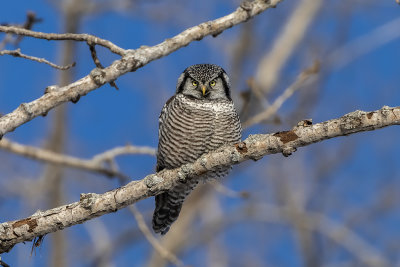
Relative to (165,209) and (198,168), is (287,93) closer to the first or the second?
(198,168)

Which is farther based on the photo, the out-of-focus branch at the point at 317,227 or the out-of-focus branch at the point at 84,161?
the out-of-focus branch at the point at 317,227

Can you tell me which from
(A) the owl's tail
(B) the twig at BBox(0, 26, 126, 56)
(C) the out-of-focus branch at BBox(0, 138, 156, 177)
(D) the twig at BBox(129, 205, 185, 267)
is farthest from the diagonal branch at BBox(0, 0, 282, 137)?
(A) the owl's tail

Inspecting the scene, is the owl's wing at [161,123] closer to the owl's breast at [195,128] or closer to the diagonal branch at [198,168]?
the owl's breast at [195,128]

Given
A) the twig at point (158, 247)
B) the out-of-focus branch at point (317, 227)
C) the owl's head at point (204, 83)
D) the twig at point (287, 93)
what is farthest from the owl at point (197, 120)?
the out-of-focus branch at point (317, 227)

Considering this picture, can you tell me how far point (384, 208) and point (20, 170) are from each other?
8.36 meters

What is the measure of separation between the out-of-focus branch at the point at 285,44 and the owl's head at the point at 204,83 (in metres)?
5.79

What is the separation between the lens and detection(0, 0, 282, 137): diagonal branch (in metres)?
4.19

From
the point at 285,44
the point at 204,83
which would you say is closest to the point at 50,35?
the point at 204,83

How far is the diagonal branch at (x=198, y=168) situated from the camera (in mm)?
4020

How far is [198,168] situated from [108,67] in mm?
1131

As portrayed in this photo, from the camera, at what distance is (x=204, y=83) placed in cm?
633

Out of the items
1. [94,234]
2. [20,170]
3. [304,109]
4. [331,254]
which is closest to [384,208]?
[331,254]

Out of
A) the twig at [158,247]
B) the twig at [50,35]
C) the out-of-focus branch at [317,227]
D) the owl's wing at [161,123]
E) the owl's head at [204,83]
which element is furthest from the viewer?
the out-of-focus branch at [317,227]

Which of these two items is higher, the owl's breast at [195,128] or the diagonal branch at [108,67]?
the owl's breast at [195,128]
